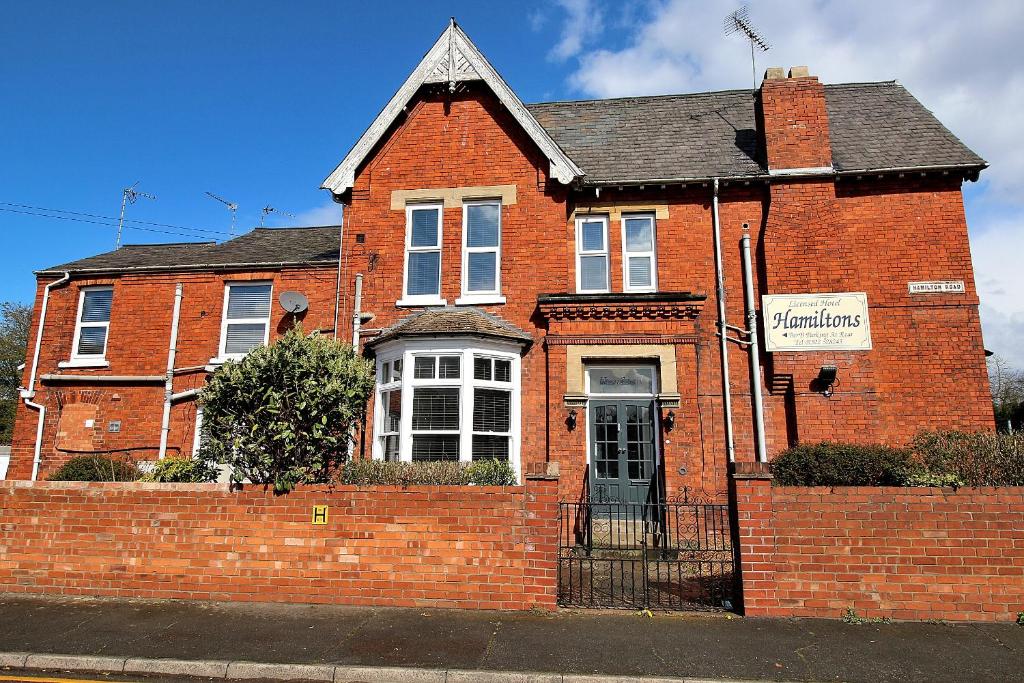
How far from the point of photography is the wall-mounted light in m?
11.4

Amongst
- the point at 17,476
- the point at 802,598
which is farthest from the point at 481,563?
the point at 17,476

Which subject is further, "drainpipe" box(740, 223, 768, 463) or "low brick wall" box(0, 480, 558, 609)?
"drainpipe" box(740, 223, 768, 463)

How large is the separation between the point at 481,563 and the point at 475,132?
927 centimetres

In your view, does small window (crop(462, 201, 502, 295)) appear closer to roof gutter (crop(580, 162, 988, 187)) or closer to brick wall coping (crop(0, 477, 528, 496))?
roof gutter (crop(580, 162, 988, 187))

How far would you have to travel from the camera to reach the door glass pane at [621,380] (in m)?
12.1

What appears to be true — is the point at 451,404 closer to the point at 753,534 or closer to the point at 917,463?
the point at 753,534

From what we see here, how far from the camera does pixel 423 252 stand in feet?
43.3

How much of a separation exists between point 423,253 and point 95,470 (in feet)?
26.1

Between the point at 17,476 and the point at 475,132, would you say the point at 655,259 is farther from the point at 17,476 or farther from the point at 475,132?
the point at 17,476

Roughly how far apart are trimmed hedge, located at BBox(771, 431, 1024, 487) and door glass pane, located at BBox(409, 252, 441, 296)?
23.8 feet

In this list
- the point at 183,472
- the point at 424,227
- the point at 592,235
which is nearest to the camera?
the point at 183,472

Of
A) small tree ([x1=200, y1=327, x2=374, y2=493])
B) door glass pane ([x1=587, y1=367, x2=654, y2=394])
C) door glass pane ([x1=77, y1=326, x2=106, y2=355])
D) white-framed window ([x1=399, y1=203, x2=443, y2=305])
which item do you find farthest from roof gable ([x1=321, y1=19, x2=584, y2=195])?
door glass pane ([x1=77, y1=326, x2=106, y2=355])

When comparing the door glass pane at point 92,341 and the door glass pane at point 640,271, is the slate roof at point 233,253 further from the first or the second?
the door glass pane at point 640,271

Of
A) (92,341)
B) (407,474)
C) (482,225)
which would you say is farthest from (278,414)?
(92,341)
